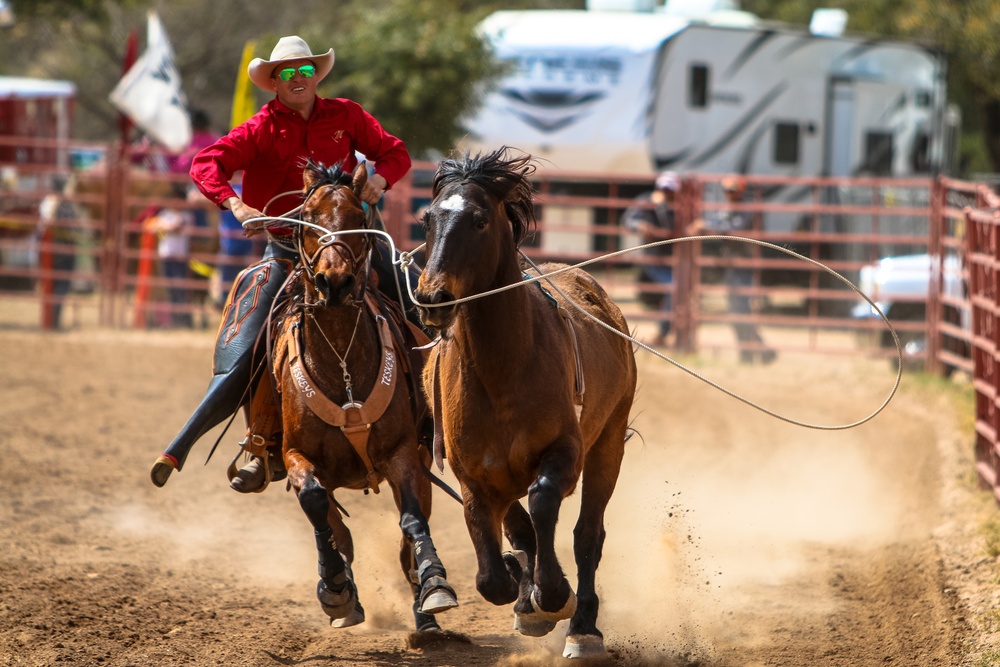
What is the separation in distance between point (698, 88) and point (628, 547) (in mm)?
12020

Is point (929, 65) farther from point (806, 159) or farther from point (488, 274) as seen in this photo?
point (488, 274)

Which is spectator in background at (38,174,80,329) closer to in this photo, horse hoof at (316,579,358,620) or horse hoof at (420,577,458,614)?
horse hoof at (316,579,358,620)

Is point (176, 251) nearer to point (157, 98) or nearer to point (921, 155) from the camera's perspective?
point (157, 98)

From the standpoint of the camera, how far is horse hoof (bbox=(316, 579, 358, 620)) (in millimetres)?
4953

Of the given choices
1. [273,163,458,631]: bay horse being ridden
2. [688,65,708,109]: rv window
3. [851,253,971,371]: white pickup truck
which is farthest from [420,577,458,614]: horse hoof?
[688,65,708,109]: rv window

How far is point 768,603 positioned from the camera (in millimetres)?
5922

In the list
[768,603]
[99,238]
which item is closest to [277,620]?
[768,603]

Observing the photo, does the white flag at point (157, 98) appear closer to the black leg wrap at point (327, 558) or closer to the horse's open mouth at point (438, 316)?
the black leg wrap at point (327, 558)

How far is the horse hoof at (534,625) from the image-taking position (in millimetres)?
4484

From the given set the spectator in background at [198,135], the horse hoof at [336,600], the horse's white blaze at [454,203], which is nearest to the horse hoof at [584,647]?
the horse hoof at [336,600]

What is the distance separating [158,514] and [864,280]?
338 inches

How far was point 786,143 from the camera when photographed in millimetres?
18688

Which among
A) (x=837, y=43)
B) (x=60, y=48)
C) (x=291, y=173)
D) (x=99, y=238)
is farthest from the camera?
(x=60, y=48)

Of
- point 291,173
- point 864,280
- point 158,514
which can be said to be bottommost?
point 158,514
